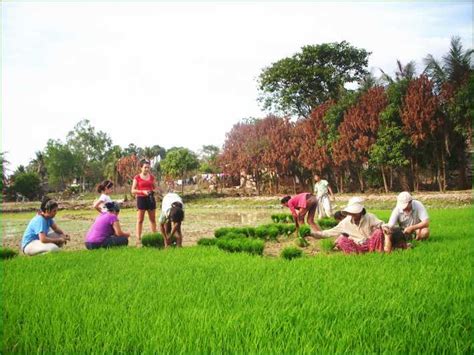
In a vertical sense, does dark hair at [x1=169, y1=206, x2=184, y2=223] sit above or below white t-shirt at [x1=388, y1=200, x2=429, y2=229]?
above

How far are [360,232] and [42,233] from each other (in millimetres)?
4717

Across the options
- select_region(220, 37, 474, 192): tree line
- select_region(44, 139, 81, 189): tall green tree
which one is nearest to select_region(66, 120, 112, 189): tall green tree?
select_region(44, 139, 81, 189): tall green tree

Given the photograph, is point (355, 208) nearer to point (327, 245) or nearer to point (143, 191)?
point (327, 245)

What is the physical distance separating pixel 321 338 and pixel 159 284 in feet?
6.23

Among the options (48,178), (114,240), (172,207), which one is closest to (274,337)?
(172,207)

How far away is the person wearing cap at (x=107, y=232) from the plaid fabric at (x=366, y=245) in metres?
3.56

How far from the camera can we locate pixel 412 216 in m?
6.03

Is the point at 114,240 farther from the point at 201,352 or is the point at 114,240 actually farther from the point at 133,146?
the point at 133,146

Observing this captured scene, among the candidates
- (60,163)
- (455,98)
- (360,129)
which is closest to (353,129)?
(360,129)

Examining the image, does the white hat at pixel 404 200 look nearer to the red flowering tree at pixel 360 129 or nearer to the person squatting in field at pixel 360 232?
the person squatting in field at pixel 360 232

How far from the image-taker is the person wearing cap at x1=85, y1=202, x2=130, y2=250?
6.66 meters

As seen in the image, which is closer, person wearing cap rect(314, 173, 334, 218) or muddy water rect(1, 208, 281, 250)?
muddy water rect(1, 208, 281, 250)

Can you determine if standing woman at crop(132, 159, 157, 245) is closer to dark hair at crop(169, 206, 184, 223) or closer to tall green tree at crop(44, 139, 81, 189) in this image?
dark hair at crop(169, 206, 184, 223)

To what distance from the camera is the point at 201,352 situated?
2.40 metres
